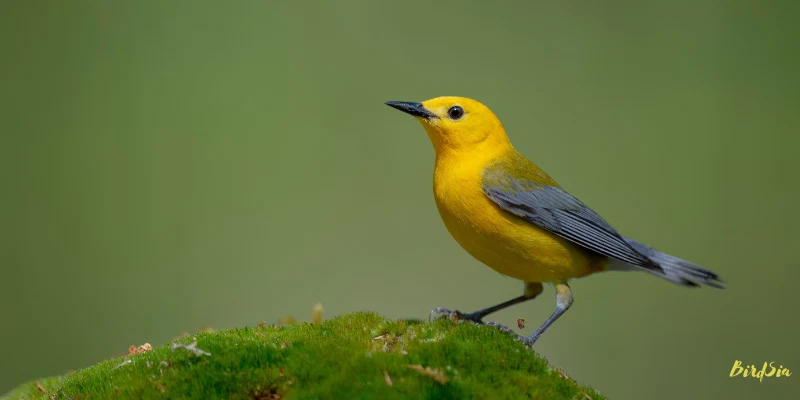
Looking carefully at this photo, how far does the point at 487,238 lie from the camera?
4961 millimetres

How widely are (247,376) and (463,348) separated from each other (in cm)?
126

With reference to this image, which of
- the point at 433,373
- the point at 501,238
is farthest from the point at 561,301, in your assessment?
the point at 433,373

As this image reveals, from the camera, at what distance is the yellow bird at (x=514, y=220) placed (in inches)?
196

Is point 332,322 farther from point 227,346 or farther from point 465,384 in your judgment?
point 465,384

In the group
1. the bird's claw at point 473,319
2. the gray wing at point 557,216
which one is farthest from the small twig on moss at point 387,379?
the gray wing at point 557,216

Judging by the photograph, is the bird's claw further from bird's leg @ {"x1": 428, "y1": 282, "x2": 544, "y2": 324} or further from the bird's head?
the bird's head

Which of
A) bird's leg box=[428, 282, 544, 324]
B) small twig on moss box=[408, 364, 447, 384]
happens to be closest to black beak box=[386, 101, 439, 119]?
bird's leg box=[428, 282, 544, 324]

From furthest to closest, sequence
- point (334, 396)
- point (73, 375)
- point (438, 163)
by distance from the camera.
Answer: point (438, 163) < point (73, 375) < point (334, 396)

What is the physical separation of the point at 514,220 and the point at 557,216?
1.23ft

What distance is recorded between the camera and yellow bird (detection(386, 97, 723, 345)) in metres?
4.98

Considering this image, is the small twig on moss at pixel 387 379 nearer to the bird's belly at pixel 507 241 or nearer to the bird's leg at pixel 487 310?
the bird's leg at pixel 487 310

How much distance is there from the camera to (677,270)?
534 centimetres

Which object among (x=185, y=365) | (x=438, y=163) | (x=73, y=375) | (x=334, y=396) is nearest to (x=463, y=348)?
(x=334, y=396)

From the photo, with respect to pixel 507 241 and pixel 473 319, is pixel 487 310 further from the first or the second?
pixel 507 241
